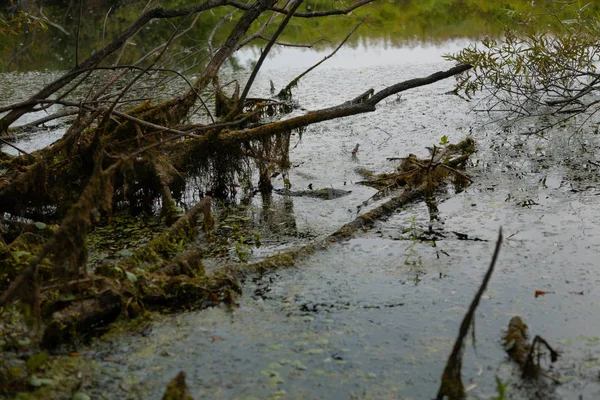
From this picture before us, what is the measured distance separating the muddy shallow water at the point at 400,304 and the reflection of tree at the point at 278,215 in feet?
0.09

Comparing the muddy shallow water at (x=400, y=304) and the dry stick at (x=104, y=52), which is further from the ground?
the dry stick at (x=104, y=52)

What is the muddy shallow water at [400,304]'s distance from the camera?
3.56 m

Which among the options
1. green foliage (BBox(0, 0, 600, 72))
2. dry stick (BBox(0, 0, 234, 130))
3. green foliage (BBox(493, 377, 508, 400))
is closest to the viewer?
green foliage (BBox(493, 377, 508, 400))

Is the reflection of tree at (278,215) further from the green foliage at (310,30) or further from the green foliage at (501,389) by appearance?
the green foliage at (310,30)

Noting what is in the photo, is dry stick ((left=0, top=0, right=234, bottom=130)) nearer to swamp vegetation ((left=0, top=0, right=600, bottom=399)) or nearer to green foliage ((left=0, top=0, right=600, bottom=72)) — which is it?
swamp vegetation ((left=0, top=0, right=600, bottom=399))

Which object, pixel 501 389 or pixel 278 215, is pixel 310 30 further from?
pixel 501 389

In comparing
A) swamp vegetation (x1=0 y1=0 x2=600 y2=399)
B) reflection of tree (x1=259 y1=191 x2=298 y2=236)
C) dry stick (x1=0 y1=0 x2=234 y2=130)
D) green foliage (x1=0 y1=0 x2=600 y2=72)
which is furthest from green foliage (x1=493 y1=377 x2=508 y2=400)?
green foliage (x1=0 y1=0 x2=600 y2=72)

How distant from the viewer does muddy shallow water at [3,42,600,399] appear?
140 inches

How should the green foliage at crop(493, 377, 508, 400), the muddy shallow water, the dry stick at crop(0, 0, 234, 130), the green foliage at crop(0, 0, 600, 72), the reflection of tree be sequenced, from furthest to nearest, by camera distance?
the green foliage at crop(0, 0, 600, 72) < the reflection of tree < the dry stick at crop(0, 0, 234, 130) < the muddy shallow water < the green foliage at crop(493, 377, 508, 400)

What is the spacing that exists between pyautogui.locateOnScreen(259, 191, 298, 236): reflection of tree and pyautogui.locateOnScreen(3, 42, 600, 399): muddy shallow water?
0.03m

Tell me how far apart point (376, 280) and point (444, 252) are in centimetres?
73

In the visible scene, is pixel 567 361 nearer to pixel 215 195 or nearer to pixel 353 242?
pixel 353 242

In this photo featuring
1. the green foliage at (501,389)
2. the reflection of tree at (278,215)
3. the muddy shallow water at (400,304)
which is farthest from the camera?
the reflection of tree at (278,215)

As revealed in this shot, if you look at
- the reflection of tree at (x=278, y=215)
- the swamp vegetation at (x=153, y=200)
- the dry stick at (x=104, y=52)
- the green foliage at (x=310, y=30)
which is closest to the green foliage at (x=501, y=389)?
the swamp vegetation at (x=153, y=200)
